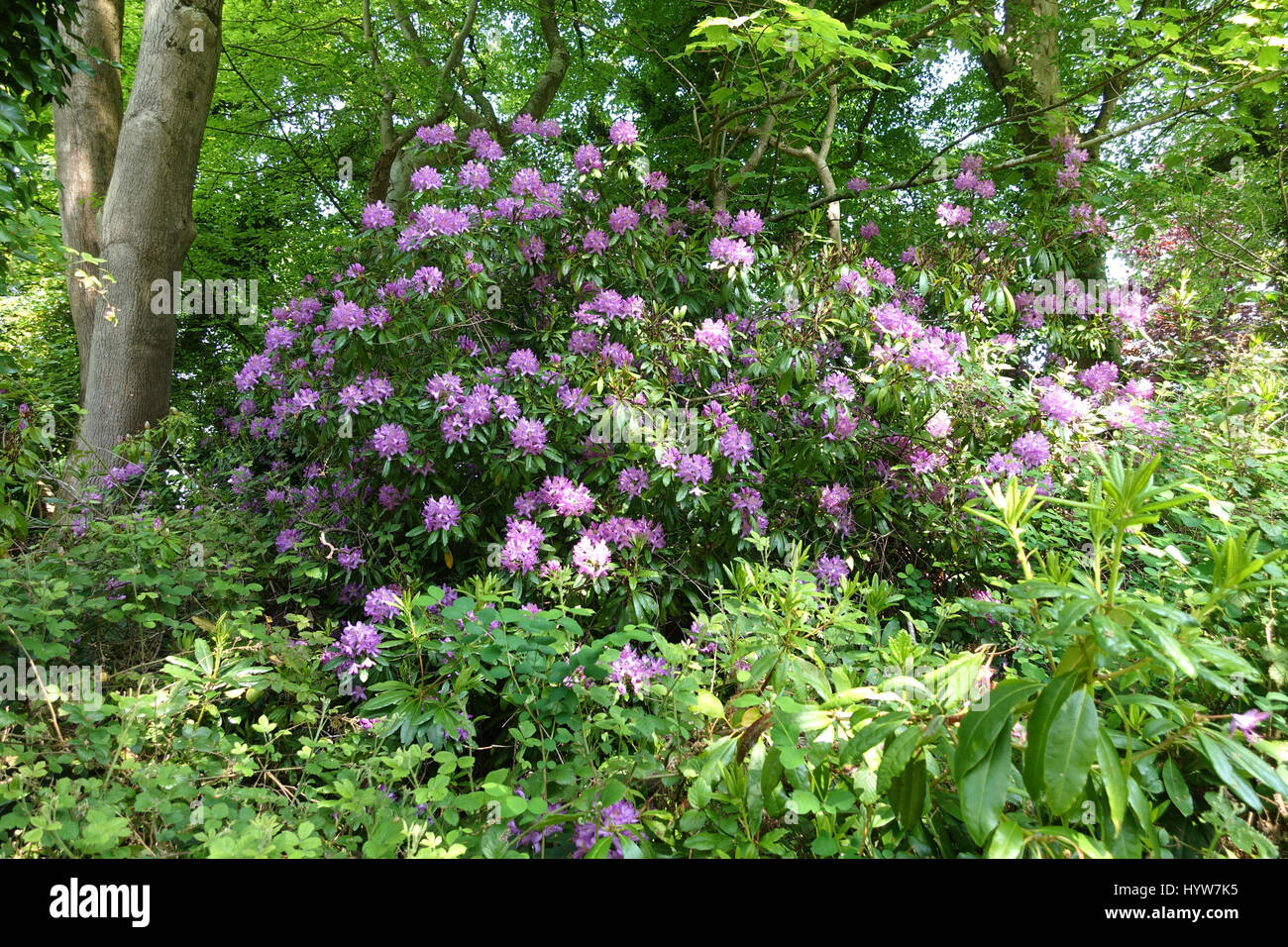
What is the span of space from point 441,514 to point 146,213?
3.49 metres

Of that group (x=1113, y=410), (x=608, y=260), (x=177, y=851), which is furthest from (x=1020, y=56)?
(x=177, y=851)

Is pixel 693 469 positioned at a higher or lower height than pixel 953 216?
lower

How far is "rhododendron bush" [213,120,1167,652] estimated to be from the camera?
2.94m

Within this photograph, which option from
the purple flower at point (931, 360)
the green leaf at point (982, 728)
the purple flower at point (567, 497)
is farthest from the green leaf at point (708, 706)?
the purple flower at point (931, 360)

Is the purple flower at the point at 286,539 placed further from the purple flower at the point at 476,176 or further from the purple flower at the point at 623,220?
the purple flower at the point at 623,220

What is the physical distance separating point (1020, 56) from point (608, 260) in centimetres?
392

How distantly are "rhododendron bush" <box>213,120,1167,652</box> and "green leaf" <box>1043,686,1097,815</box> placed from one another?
5.64 ft

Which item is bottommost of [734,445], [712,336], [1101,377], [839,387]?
[734,445]

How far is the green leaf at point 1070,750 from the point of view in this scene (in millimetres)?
1090

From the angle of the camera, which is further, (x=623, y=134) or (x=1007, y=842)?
(x=623, y=134)

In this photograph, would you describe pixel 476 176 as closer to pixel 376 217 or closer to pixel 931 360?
pixel 376 217

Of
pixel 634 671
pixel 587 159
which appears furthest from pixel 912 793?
pixel 587 159

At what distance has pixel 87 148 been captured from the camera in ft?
16.4

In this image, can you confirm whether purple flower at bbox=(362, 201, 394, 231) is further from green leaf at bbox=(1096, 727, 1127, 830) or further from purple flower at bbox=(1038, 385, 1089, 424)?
green leaf at bbox=(1096, 727, 1127, 830)
